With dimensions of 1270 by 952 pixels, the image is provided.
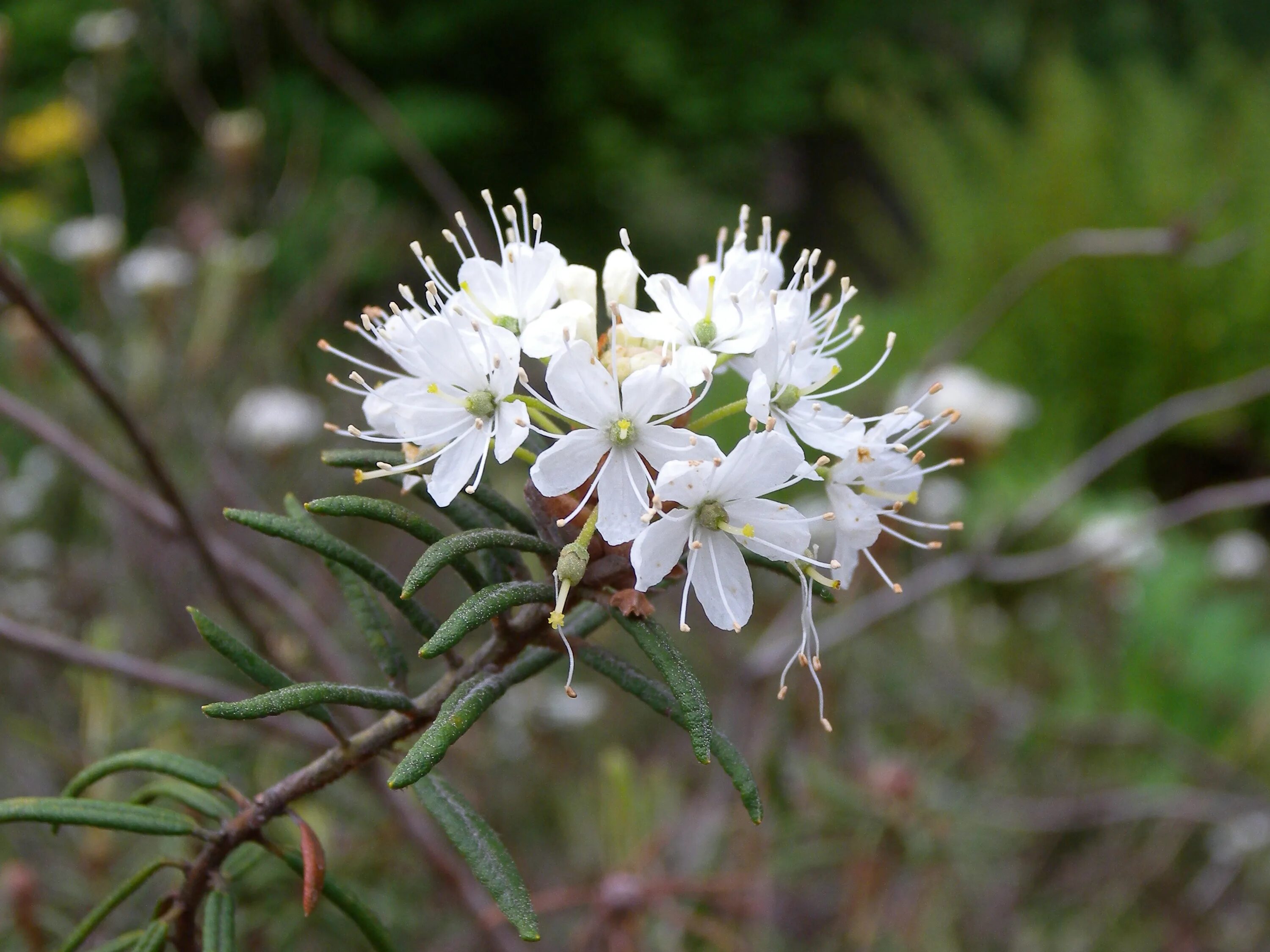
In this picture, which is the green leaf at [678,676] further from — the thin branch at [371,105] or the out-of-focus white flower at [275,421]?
the out-of-focus white flower at [275,421]

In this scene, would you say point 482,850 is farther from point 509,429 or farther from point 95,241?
point 95,241

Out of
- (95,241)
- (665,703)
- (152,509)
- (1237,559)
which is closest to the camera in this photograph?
(665,703)

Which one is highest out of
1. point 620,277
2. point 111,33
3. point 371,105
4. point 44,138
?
point 44,138

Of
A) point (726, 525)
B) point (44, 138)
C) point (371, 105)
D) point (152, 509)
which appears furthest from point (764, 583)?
point (44, 138)

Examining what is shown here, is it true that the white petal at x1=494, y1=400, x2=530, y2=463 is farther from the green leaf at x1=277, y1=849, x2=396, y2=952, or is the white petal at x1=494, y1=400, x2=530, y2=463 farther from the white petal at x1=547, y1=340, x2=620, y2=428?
the green leaf at x1=277, y1=849, x2=396, y2=952

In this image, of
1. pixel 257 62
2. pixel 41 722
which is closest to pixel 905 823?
pixel 41 722

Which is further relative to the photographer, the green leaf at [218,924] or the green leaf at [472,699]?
the green leaf at [218,924]

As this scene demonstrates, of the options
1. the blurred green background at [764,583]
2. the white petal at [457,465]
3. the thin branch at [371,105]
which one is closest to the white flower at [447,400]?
the white petal at [457,465]
